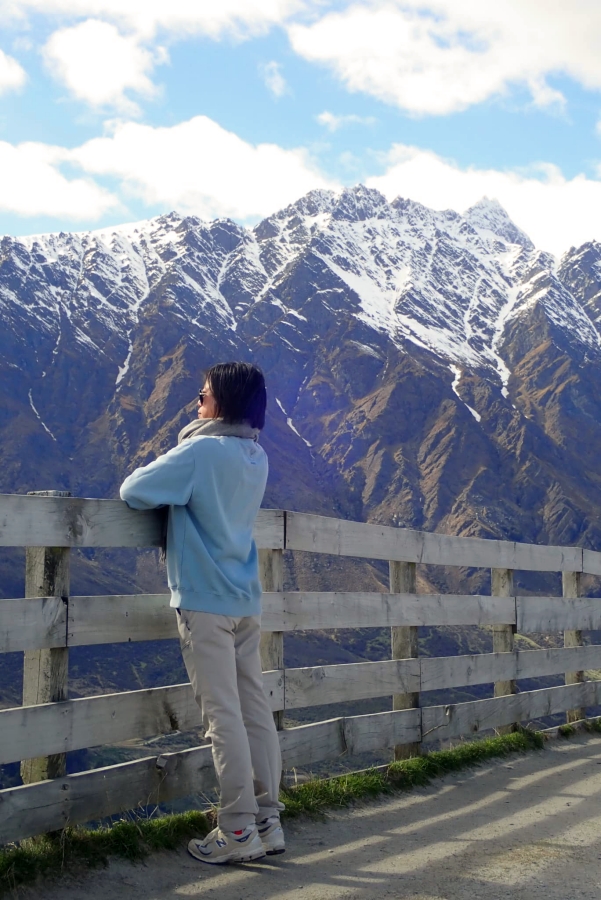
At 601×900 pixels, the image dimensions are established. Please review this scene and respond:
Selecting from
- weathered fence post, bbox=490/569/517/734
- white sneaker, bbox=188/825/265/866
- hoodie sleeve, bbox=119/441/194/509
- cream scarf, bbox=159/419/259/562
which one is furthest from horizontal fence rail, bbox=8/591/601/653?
white sneaker, bbox=188/825/265/866

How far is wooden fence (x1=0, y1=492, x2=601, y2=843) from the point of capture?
4398mm

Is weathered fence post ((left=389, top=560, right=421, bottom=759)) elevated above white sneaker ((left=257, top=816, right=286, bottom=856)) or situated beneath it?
elevated above

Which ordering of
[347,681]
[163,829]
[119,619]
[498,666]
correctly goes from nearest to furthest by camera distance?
1. [163,829]
2. [119,619]
3. [347,681]
4. [498,666]

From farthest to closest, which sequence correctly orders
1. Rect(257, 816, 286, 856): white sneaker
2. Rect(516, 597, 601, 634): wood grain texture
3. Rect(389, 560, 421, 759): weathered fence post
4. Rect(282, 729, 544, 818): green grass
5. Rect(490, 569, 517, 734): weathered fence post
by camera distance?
Rect(516, 597, 601, 634): wood grain texture < Rect(490, 569, 517, 734): weathered fence post < Rect(389, 560, 421, 759): weathered fence post < Rect(282, 729, 544, 818): green grass < Rect(257, 816, 286, 856): white sneaker

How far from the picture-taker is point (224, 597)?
15.0 feet

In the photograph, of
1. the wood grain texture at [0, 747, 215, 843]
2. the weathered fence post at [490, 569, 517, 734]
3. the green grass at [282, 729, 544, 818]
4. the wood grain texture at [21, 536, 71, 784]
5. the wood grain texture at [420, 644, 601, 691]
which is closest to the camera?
the wood grain texture at [0, 747, 215, 843]

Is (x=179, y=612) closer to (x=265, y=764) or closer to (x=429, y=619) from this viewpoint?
(x=265, y=764)

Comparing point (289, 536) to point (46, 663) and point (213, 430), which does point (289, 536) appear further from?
point (46, 663)

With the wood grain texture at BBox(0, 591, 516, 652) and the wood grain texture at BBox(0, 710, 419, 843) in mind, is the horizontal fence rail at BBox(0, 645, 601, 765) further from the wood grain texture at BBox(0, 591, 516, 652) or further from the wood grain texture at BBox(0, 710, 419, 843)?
the wood grain texture at BBox(0, 591, 516, 652)

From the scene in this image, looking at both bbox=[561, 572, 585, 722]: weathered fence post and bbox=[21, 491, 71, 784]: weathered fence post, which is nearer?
bbox=[21, 491, 71, 784]: weathered fence post

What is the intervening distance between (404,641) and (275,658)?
60.2 inches

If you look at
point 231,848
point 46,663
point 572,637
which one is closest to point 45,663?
point 46,663

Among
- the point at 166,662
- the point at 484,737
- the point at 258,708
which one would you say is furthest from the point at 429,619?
the point at 166,662

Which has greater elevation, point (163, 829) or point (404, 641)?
point (404, 641)
